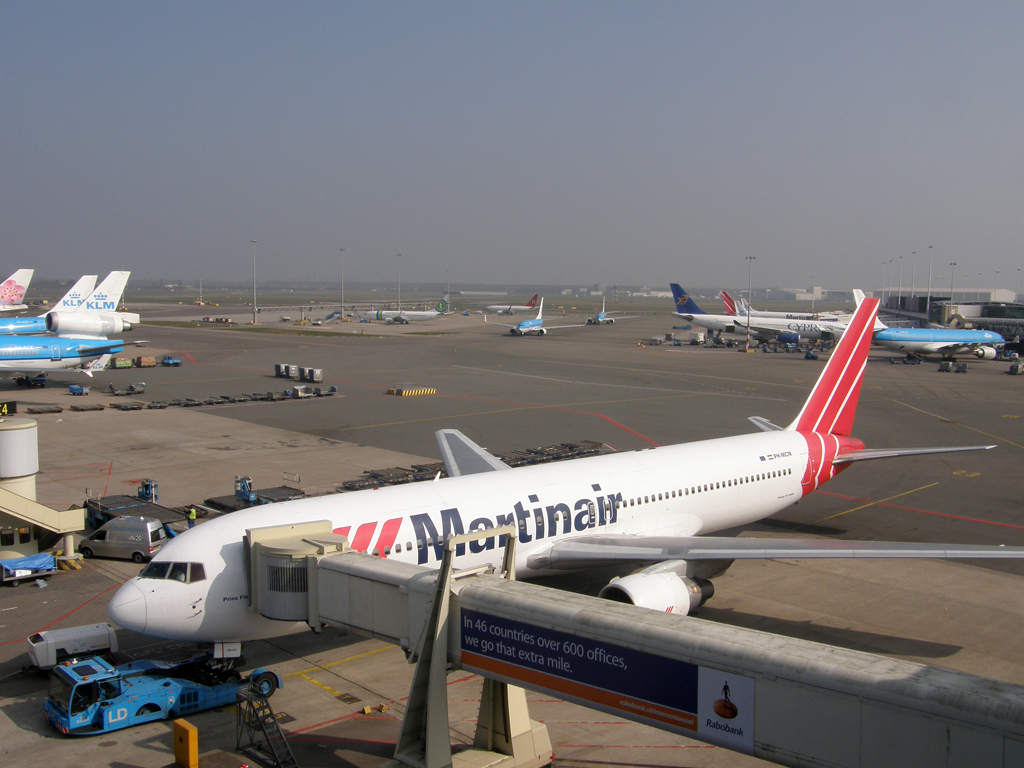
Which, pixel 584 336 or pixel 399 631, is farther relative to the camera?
pixel 584 336

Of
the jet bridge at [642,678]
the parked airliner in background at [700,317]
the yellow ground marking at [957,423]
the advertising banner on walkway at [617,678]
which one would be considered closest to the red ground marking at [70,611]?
the jet bridge at [642,678]

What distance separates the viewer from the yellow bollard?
14055 millimetres

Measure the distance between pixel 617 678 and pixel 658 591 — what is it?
8.99m

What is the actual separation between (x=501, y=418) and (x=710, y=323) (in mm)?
84348

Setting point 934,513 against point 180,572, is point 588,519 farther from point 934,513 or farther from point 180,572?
point 934,513

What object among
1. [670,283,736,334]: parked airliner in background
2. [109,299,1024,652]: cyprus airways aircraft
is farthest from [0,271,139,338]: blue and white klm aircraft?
→ [670,283,736,334]: parked airliner in background

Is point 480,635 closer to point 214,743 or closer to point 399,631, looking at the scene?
point 399,631

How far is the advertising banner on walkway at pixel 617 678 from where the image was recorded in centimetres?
961

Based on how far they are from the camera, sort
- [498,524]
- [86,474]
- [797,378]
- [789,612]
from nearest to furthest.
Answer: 1. [498,524]
2. [789,612]
3. [86,474]
4. [797,378]

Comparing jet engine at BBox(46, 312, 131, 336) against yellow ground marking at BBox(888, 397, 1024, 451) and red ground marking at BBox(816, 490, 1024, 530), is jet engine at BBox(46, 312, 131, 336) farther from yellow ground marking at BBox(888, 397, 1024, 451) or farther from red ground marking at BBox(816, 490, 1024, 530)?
yellow ground marking at BBox(888, 397, 1024, 451)

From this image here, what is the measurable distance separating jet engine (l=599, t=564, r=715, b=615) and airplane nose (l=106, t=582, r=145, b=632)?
10128mm

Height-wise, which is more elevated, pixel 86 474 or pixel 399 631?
pixel 399 631

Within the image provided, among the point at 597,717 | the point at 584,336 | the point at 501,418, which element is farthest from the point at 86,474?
the point at 584,336

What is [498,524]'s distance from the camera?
20328 millimetres
